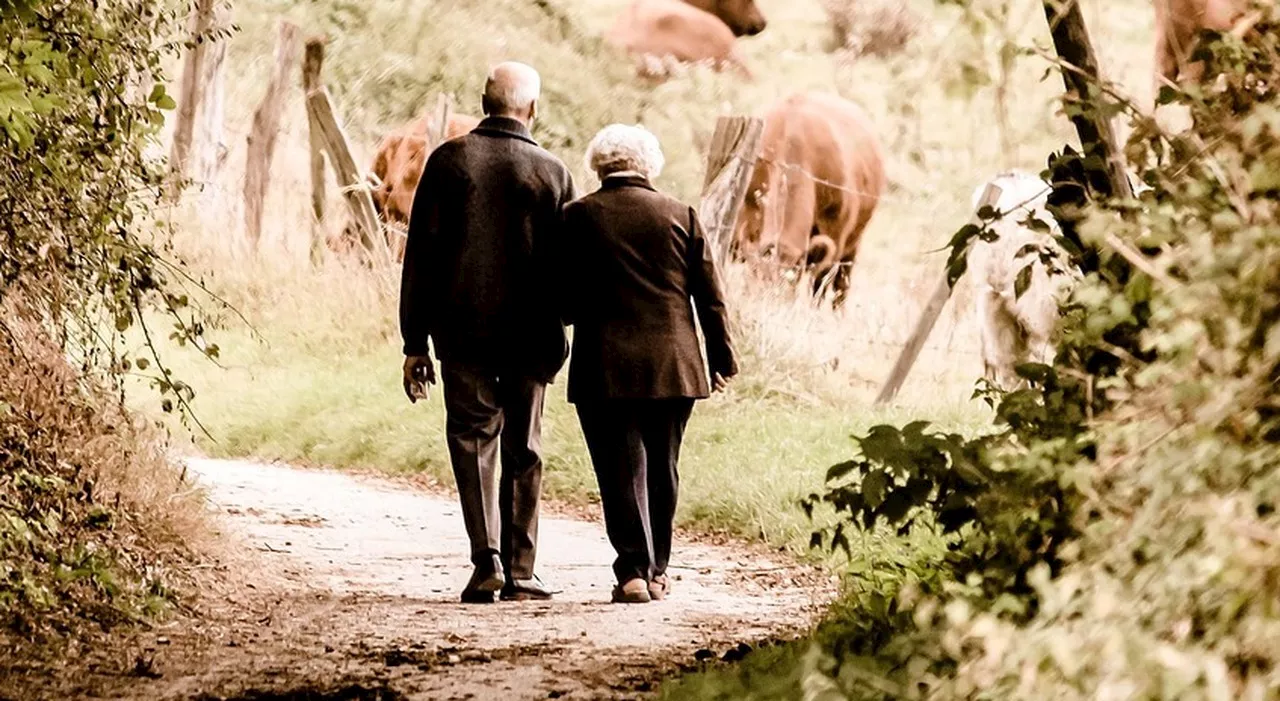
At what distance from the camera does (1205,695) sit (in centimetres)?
284

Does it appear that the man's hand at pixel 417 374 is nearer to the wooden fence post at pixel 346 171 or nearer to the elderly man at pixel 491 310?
the elderly man at pixel 491 310

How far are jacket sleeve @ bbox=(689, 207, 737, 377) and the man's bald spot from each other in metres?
0.80

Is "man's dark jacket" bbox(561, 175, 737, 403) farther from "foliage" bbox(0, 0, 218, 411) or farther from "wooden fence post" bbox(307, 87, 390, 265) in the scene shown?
"wooden fence post" bbox(307, 87, 390, 265)

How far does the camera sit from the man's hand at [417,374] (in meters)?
7.46

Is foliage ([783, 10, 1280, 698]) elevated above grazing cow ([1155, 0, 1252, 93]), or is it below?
below

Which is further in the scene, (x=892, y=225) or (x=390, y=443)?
(x=892, y=225)

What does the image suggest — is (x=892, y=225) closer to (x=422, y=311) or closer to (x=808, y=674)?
(x=422, y=311)

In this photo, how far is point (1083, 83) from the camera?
15.8ft

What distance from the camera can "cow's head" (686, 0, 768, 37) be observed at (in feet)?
92.5

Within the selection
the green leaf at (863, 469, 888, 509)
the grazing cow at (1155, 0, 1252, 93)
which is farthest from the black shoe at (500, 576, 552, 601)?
the grazing cow at (1155, 0, 1252, 93)

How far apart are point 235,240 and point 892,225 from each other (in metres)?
15.6

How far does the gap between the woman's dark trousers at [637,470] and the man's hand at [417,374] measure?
2.03 feet

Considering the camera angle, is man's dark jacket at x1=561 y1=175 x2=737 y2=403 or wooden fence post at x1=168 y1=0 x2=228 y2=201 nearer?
man's dark jacket at x1=561 y1=175 x2=737 y2=403

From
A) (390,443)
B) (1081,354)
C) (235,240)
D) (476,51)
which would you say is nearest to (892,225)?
(476,51)
